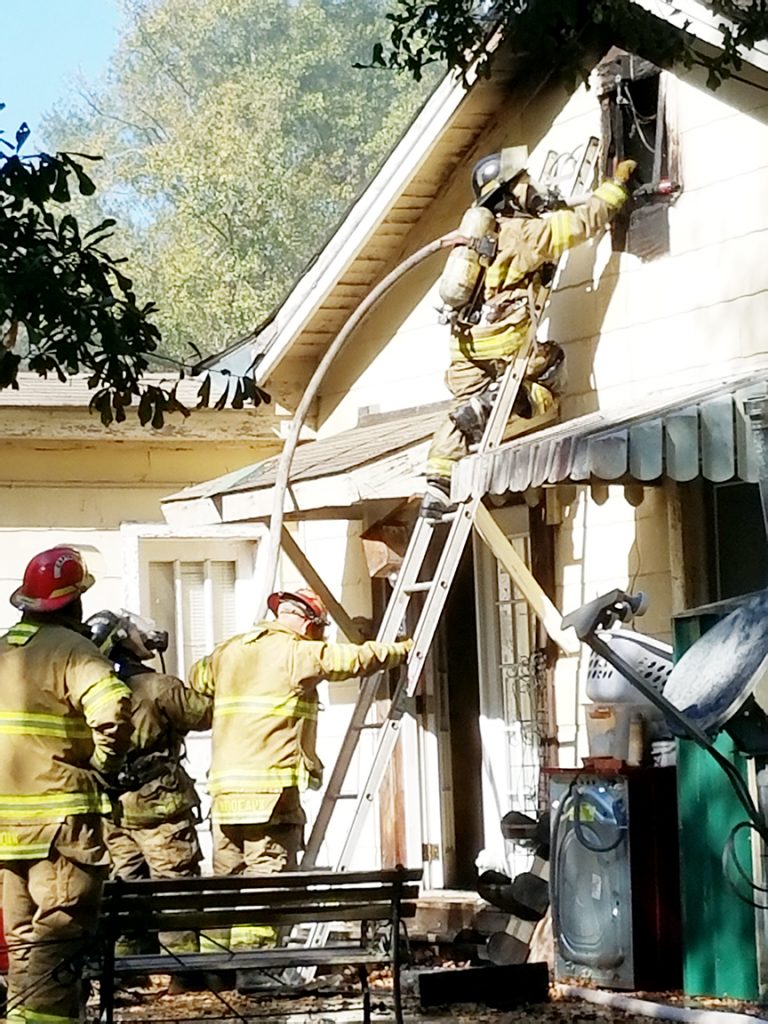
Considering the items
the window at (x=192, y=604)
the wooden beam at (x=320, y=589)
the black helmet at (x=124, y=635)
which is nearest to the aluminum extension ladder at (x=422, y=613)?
the black helmet at (x=124, y=635)

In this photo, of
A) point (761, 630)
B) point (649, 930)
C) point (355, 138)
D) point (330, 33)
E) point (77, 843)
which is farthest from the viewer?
point (330, 33)

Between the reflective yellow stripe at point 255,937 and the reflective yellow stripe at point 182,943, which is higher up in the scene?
the reflective yellow stripe at point 255,937

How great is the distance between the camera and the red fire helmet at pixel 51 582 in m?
7.54

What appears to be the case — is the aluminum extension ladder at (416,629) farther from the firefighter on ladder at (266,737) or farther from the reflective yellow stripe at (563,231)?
the reflective yellow stripe at (563,231)

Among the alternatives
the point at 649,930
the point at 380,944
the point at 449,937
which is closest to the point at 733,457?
the point at 649,930

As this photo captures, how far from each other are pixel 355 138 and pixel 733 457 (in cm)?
4254

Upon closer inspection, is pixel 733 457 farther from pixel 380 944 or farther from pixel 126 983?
pixel 126 983

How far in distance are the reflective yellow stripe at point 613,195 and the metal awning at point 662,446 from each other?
139cm

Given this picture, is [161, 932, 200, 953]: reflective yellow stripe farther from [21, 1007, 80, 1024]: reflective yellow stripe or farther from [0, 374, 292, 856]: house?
[0, 374, 292, 856]: house

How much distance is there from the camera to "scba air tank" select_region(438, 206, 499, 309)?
33.7 ft

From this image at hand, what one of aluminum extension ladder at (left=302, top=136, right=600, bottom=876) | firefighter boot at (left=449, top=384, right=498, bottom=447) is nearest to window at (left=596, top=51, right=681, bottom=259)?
aluminum extension ladder at (left=302, top=136, right=600, bottom=876)

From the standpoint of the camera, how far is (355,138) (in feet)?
163

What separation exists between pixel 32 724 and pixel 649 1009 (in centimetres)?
294

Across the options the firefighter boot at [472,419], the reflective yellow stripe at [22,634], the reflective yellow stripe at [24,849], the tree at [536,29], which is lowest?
the reflective yellow stripe at [24,849]
